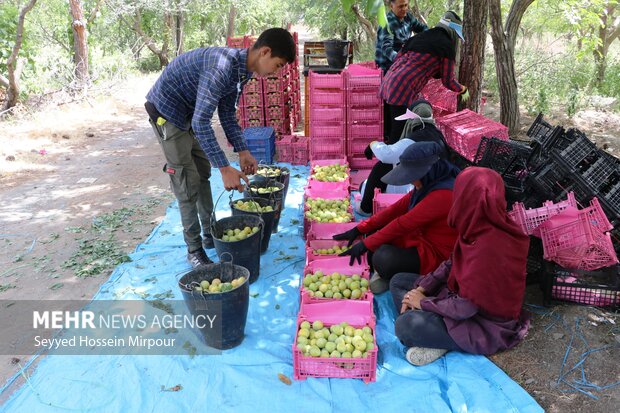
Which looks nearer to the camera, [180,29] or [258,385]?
[258,385]

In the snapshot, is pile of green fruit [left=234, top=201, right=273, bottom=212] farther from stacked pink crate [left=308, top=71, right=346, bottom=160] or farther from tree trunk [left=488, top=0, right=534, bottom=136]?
tree trunk [left=488, top=0, right=534, bottom=136]

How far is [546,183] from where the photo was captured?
3666 millimetres

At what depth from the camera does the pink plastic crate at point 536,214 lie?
10.9 feet

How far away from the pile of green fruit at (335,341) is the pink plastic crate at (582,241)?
1.53m

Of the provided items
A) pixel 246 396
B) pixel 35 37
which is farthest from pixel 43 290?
pixel 35 37

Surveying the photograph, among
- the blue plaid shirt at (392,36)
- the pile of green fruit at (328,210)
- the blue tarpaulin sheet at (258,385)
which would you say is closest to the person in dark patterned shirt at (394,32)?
the blue plaid shirt at (392,36)

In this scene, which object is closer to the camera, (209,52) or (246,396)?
(246,396)

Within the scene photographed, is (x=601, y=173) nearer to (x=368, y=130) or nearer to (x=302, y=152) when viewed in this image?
(x=368, y=130)

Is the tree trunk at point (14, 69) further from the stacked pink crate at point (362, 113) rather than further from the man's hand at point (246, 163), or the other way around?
the man's hand at point (246, 163)

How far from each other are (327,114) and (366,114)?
1.90 ft

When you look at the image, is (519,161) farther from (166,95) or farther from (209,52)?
(166,95)

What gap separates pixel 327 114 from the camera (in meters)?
6.55

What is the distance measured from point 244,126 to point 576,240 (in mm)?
6015

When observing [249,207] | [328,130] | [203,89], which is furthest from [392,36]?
[203,89]
